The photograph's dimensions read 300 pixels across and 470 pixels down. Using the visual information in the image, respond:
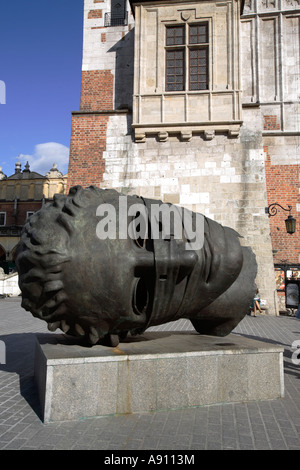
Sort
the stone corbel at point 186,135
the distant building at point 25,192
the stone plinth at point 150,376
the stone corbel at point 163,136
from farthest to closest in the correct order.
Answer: the distant building at point 25,192 < the stone corbel at point 163,136 < the stone corbel at point 186,135 < the stone plinth at point 150,376

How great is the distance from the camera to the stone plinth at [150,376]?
3.28 m

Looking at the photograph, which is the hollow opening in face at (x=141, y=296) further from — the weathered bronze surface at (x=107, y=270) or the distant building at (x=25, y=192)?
→ the distant building at (x=25, y=192)

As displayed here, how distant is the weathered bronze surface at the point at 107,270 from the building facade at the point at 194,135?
9161 mm

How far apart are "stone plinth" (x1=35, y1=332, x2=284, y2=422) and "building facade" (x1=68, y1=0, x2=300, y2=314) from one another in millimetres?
8788

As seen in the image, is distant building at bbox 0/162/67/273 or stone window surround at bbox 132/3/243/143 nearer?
stone window surround at bbox 132/3/243/143

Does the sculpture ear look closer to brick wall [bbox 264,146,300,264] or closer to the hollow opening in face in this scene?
the hollow opening in face

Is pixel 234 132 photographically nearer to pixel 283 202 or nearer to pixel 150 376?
pixel 283 202

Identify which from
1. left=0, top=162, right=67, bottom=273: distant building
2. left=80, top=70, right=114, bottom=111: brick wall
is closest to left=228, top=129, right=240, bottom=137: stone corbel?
left=80, top=70, right=114, bottom=111: brick wall

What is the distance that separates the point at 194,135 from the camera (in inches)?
514

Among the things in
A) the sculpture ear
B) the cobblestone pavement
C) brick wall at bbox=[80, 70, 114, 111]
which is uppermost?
brick wall at bbox=[80, 70, 114, 111]

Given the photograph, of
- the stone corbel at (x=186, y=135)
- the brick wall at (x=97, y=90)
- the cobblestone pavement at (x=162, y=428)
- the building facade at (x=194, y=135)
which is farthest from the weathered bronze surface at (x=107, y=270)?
the brick wall at (x=97, y=90)

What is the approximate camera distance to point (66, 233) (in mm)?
3273

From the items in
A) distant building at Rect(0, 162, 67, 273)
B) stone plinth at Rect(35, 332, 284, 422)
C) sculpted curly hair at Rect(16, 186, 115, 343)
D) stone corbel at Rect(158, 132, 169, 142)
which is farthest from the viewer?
distant building at Rect(0, 162, 67, 273)

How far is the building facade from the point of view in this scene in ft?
41.7
